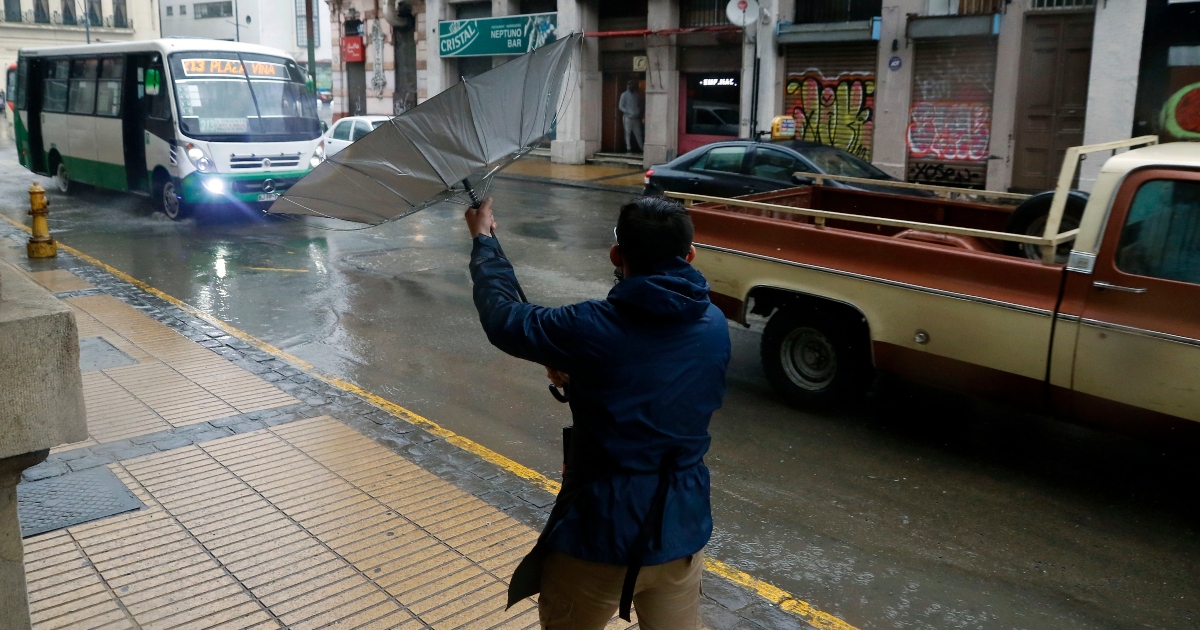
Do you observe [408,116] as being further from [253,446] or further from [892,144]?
[892,144]

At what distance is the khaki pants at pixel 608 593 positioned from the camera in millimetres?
2717

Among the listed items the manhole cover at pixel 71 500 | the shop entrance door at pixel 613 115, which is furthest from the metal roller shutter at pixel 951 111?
the manhole cover at pixel 71 500

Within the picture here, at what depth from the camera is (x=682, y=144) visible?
82.6ft

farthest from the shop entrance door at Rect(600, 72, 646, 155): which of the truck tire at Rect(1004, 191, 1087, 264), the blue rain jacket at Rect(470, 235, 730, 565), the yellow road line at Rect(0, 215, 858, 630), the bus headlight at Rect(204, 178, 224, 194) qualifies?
the blue rain jacket at Rect(470, 235, 730, 565)

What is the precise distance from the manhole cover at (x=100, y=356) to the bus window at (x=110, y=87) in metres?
9.87

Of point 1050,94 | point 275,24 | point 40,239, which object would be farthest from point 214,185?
point 275,24

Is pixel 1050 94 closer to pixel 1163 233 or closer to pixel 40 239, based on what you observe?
pixel 1163 233

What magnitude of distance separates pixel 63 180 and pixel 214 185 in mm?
6611

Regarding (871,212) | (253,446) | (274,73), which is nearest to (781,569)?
(253,446)

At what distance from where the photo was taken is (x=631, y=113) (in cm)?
2633

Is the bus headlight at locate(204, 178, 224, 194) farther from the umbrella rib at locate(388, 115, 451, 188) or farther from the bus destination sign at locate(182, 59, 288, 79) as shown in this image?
the umbrella rib at locate(388, 115, 451, 188)

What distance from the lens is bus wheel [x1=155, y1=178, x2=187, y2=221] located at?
15.7 metres

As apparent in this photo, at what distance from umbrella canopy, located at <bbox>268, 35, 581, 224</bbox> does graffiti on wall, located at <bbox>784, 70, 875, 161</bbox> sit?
18.8m

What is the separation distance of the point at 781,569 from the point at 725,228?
3.01 metres
